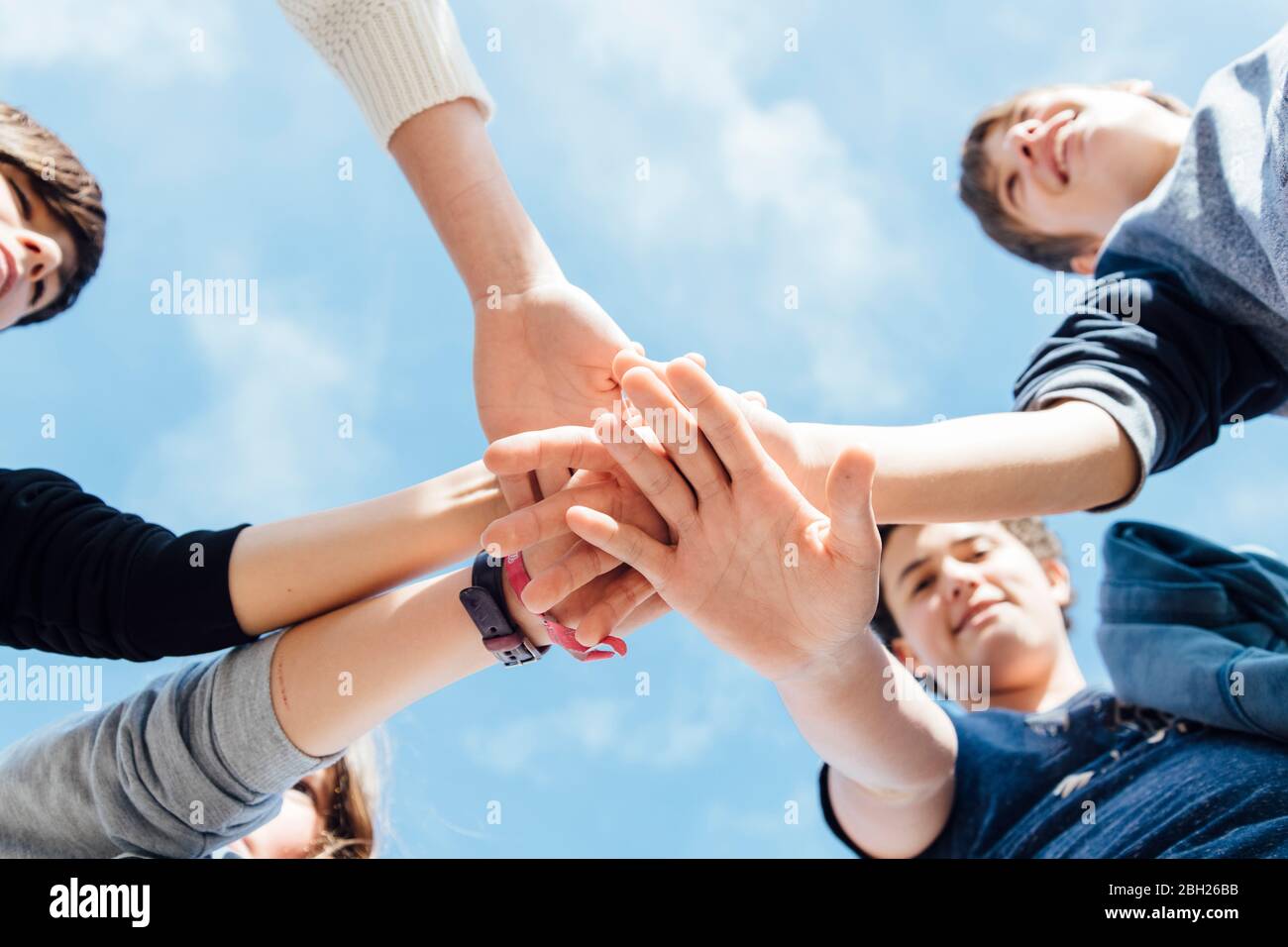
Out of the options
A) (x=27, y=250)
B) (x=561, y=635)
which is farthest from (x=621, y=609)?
(x=27, y=250)

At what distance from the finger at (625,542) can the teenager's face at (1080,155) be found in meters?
1.07

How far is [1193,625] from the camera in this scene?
1.37m

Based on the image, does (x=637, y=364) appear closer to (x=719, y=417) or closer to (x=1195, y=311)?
(x=719, y=417)

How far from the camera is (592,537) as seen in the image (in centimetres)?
107

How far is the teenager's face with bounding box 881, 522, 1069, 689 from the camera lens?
1640 millimetres

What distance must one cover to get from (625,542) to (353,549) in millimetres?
342

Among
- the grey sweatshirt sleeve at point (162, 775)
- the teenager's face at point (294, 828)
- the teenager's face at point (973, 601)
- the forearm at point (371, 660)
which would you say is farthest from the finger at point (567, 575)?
the teenager's face at point (294, 828)

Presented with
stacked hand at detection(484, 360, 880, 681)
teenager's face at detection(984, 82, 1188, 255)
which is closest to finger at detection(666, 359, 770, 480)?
stacked hand at detection(484, 360, 880, 681)

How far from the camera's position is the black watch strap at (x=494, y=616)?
1.18 metres

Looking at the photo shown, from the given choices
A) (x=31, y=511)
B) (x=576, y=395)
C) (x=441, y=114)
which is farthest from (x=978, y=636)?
(x=31, y=511)

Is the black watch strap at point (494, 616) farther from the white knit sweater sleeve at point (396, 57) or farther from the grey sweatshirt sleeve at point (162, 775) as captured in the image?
the white knit sweater sleeve at point (396, 57)

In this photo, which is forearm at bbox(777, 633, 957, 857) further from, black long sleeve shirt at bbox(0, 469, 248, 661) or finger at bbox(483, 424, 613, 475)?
black long sleeve shirt at bbox(0, 469, 248, 661)
